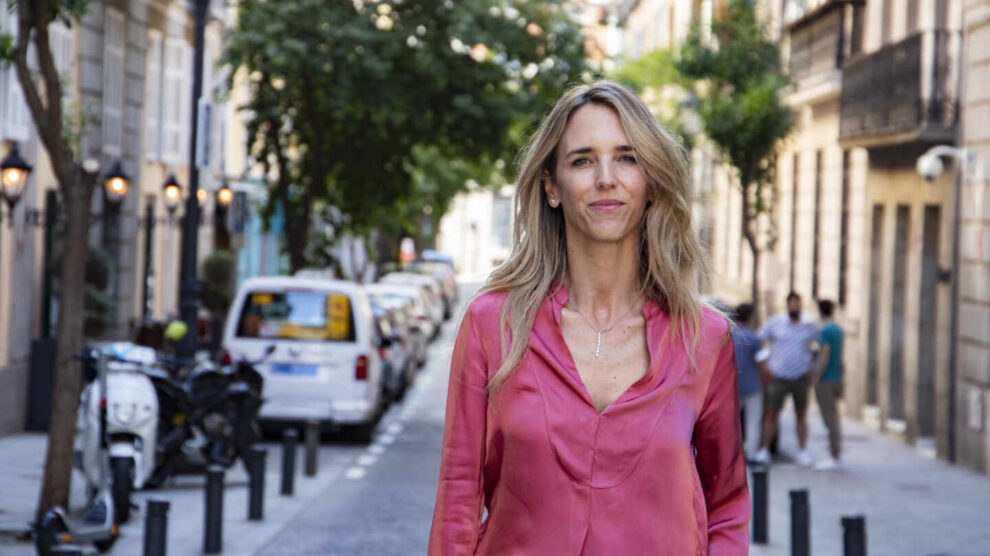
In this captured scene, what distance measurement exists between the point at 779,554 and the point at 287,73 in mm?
14462

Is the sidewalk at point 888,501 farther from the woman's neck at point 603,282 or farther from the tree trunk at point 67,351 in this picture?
the woman's neck at point 603,282

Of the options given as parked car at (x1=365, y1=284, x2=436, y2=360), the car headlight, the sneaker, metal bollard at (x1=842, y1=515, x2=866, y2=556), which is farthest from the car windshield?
metal bollard at (x1=842, y1=515, x2=866, y2=556)

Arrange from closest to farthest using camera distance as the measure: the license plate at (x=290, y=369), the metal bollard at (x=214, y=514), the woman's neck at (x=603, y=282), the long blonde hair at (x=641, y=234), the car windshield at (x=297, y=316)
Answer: the long blonde hair at (x=641, y=234) → the woman's neck at (x=603, y=282) → the metal bollard at (x=214, y=514) → the license plate at (x=290, y=369) → the car windshield at (x=297, y=316)

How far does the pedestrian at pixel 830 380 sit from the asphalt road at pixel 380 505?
4.06 metres

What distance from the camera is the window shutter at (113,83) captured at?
26516 millimetres

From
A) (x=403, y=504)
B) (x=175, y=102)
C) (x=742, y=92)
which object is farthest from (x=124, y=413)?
(x=175, y=102)

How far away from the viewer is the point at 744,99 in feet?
79.8

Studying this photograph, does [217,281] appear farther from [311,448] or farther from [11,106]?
[311,448]

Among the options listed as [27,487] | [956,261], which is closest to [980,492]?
[956,261]

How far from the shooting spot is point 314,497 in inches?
599

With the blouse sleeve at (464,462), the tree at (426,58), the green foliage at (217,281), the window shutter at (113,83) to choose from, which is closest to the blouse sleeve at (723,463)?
the blouse sleeve at (464,462)

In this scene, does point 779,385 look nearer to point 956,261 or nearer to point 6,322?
point 956,261

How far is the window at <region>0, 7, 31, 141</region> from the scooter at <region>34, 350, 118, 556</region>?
789 centimetres

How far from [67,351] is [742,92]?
15348 millimetres
